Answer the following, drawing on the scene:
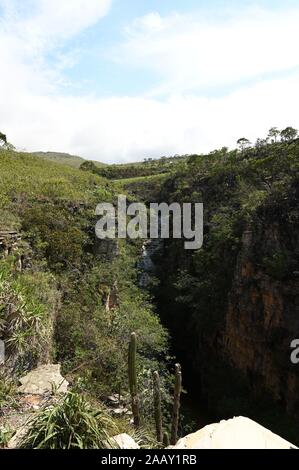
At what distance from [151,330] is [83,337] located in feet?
10.7

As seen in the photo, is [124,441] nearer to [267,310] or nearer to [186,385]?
[267,310]

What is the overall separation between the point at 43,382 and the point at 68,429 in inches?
105

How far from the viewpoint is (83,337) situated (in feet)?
36.1

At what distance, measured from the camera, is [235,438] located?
485 centimetres

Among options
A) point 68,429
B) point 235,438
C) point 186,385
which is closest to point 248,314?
point 186,385

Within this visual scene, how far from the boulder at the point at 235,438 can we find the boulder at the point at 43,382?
2.56 m

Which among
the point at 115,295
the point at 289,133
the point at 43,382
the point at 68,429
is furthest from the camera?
the point at 289,133

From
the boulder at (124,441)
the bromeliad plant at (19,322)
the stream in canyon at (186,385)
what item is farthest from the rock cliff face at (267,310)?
the boulder at (124,441)

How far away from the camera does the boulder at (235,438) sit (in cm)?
468

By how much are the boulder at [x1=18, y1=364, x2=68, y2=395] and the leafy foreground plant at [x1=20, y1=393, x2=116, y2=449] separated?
1313 millimetres

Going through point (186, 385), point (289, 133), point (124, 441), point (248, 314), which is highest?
point (289, 133)

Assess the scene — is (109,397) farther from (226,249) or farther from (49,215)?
(226,249)
